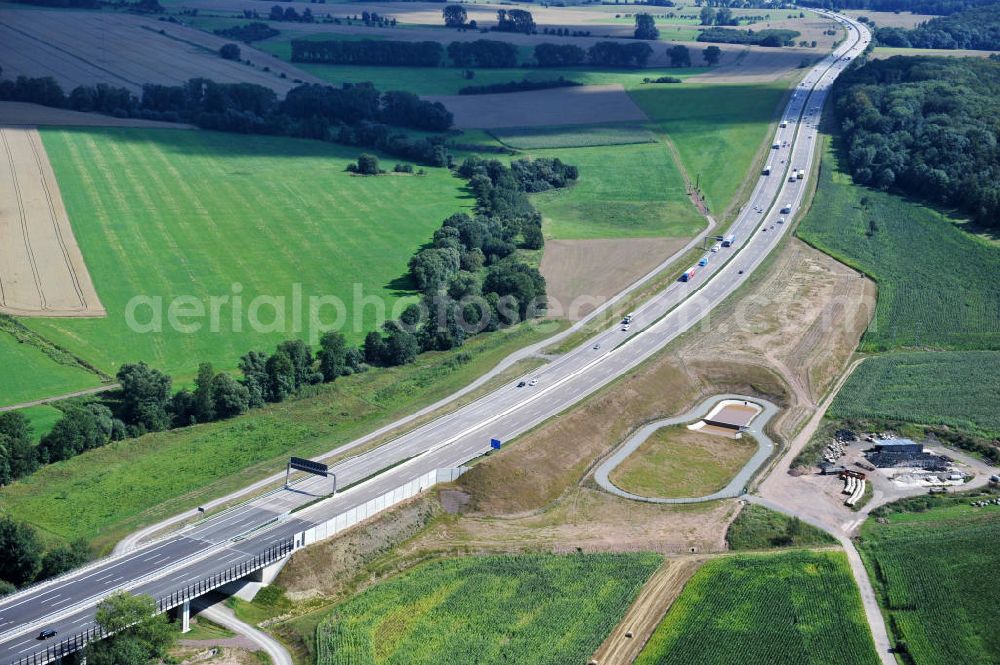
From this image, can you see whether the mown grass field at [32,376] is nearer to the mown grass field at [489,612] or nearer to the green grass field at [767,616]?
the mown grass field at [489,612]

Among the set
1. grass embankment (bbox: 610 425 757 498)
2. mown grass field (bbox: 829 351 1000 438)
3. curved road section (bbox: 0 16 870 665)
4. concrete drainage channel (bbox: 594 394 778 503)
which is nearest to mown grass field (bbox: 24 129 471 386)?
curved road section (bbox: 0 16 870 665)

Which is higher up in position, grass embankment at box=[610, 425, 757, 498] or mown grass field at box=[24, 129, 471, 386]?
mown grass field at box=[24, 129, 471, 386]

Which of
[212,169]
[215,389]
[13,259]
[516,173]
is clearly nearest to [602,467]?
[215,389]

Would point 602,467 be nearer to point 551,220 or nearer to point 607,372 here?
point 607,372

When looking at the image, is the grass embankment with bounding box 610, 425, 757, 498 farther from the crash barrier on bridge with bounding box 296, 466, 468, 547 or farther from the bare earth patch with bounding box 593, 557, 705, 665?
the crash barrier on bridge with bounding box 296, 466, 468, 547

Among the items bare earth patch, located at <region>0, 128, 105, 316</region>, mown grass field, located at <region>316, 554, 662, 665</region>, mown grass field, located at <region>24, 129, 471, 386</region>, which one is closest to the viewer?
mown grass field, located at <region>316, 554, 662, 665</region>

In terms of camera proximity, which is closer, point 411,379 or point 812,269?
point 411,379

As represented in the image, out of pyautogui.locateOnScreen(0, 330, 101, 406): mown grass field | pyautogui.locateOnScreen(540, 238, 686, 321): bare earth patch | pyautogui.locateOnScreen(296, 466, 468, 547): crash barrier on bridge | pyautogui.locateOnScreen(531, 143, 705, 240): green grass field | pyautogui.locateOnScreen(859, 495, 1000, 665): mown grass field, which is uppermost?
pyautogui.locateOnScreen(531, 143, 705, 240): green grass field

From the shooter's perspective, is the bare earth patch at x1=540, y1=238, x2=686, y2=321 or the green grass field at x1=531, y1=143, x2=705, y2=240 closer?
the bare earth patch at x1=540, y1=238, x2=686, y2=321
